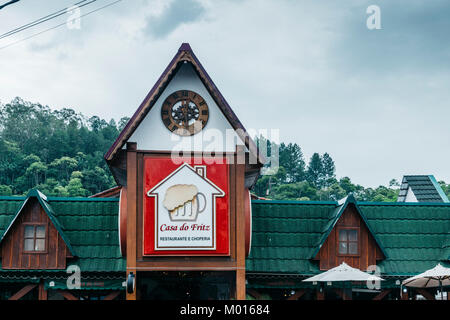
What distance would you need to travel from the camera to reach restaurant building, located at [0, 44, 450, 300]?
Answer: 1695 centimetres

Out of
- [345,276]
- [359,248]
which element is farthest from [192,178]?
[359,248]

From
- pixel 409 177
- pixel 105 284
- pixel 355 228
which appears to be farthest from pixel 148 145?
pixel 409 177

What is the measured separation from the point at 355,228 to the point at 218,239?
4721 millimetres

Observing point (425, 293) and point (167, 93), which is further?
point (425, 293)

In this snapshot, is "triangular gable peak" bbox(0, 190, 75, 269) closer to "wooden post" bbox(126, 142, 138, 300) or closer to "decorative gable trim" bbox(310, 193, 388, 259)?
"wooden post" bbox(126, 142, 138, 300)

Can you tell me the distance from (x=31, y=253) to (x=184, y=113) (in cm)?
616

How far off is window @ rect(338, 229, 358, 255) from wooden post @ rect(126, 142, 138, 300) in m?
6.50

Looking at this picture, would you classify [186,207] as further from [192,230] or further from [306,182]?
[306,182]

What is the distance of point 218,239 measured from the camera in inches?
670

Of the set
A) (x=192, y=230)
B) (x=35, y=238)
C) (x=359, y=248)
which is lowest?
(x=359, y=248)

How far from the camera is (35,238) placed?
18.0 meters

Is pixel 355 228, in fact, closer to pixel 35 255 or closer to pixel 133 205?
pixel 133 205

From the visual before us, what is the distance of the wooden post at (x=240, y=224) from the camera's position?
667 inches

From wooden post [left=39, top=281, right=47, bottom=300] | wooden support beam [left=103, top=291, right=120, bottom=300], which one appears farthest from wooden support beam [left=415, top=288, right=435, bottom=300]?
wooden post [left=39, top=281, right=47, bottom=300]
